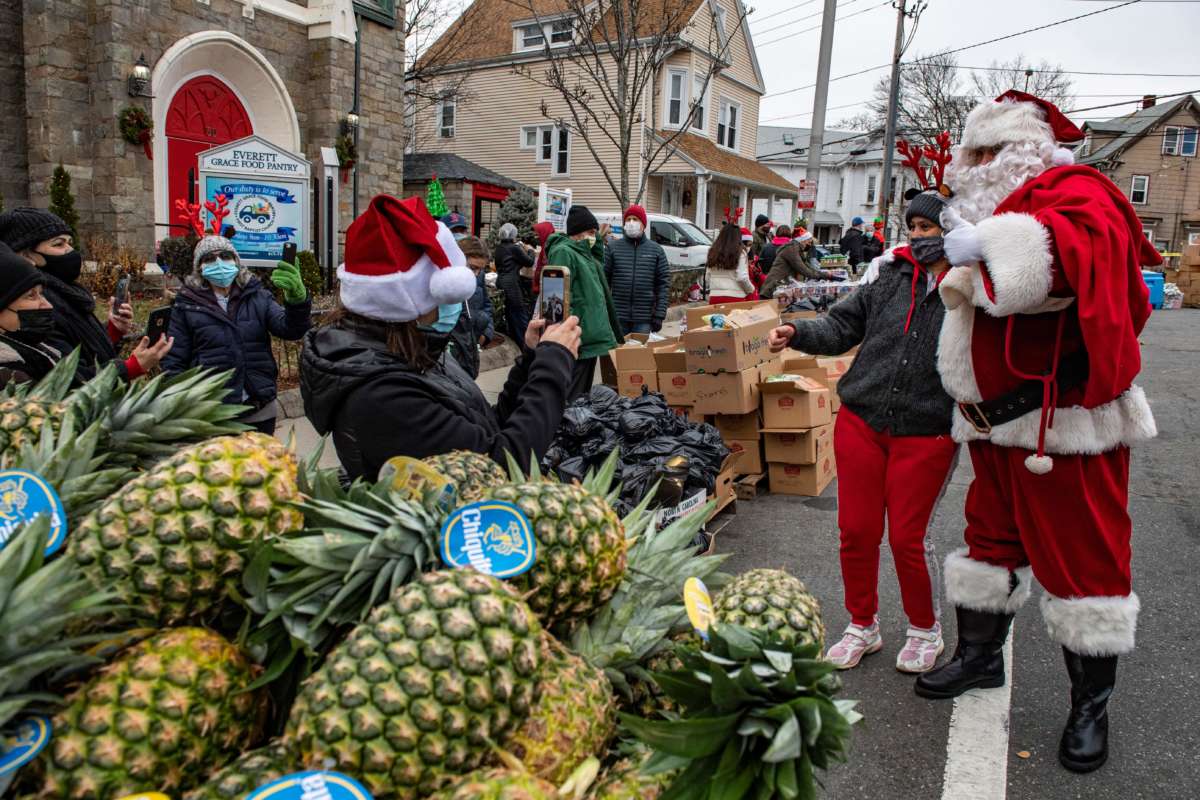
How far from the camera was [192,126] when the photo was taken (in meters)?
14.6

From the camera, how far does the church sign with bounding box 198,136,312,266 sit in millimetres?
10930

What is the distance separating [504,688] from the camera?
105 centimetres

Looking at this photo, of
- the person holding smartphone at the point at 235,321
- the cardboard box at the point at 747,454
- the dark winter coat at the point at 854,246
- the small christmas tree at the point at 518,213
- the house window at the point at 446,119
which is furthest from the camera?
the house window at the point at 446,119

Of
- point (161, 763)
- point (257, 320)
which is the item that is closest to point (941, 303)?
point (161, 763)

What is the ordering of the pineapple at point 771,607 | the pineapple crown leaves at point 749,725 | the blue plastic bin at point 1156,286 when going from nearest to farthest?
the pineapple crown leaves at point 749,725
the pineapple at point 771,607
the blue plastic bin at point 1156,286

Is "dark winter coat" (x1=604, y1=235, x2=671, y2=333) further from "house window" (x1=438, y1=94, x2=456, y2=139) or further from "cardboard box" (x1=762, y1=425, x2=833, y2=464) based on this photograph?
"house window" (x1=438, y1=94, x2=456, y2=139)

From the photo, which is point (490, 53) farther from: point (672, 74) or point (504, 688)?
point (504, 688)

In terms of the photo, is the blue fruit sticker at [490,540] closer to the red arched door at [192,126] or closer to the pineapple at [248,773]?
the pineapple at [248,773]

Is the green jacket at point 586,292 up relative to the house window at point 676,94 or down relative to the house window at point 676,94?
down

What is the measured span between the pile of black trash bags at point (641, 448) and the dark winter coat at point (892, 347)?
139cm

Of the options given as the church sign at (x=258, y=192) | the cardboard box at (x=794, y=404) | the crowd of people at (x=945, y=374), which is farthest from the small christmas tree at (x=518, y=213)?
Answer: the crowd of people at (x=945, y=374)

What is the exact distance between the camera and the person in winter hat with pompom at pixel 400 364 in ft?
7.38

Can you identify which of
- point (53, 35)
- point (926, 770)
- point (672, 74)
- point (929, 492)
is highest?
point (672, 74)

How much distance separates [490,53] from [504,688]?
34.7 meters
